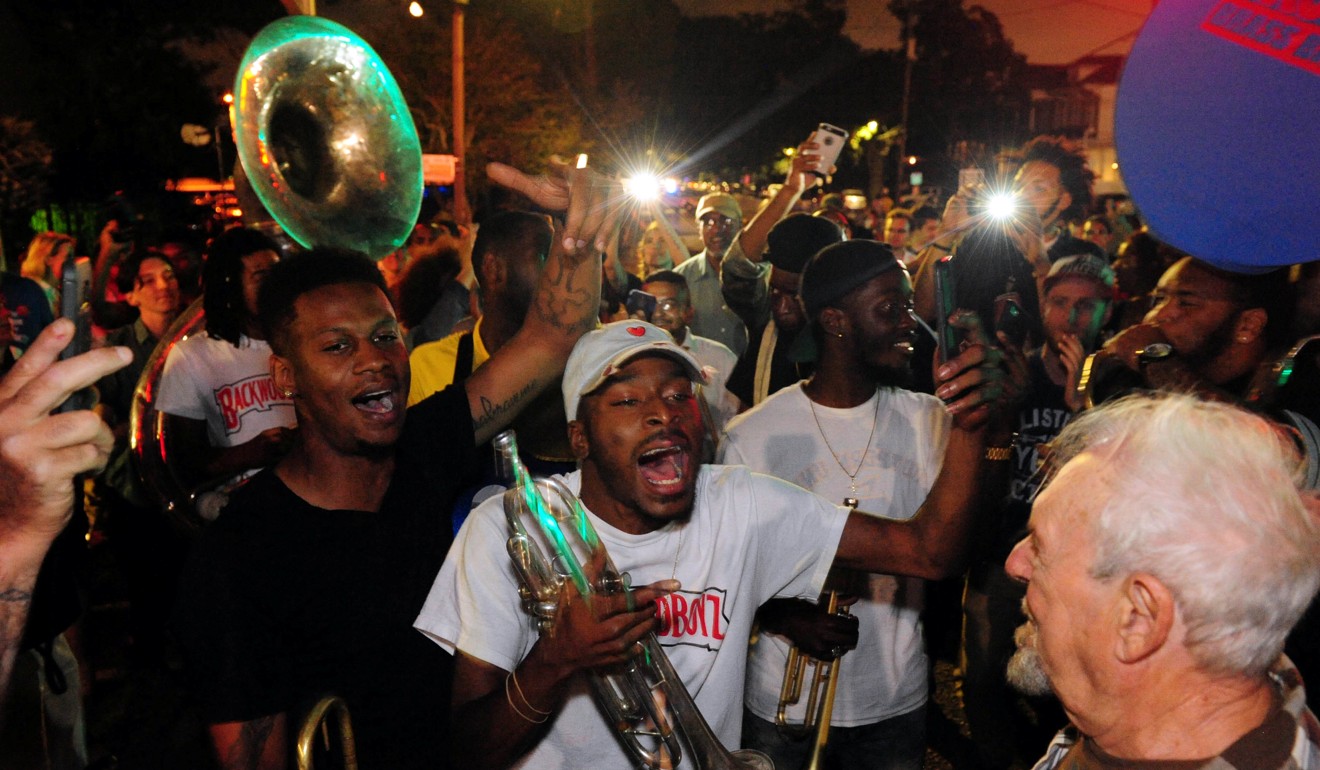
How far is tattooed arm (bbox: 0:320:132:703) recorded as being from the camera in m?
1.50

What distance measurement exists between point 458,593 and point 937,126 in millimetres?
69033

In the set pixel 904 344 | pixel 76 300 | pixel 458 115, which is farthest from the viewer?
pixel 458 115

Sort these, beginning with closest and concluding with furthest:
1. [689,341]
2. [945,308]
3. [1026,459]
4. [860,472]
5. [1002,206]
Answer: [945,308] → [860,472] → [1026,459] → [689,341] → [1002,206]

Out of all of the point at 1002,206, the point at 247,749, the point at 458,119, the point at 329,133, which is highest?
the point at 458,119

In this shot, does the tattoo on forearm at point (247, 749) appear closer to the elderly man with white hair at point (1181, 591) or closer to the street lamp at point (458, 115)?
the elderly man with white hair at point (1181, 591)

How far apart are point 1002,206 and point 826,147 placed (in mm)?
1528

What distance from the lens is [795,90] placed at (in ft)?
240

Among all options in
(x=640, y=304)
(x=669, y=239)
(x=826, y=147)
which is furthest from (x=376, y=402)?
(x=669, y=239)

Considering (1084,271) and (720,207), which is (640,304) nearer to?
(1084,271)

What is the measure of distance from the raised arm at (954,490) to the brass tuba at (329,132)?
2.32m

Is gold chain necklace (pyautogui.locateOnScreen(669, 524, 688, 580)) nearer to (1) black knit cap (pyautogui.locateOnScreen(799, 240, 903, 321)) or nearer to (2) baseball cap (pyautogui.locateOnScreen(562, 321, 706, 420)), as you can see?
(2) baseball cap (pyautogui.locateOnScreen(562, 321, 706, 420))

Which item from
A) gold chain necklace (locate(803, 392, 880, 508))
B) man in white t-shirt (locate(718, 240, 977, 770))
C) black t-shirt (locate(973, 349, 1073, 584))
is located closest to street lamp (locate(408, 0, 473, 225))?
black t-shirt (locate(973, 349, 1073, 584))

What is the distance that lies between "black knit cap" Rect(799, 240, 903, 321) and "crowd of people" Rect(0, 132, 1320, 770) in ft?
0.06

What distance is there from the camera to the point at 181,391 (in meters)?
4.69
